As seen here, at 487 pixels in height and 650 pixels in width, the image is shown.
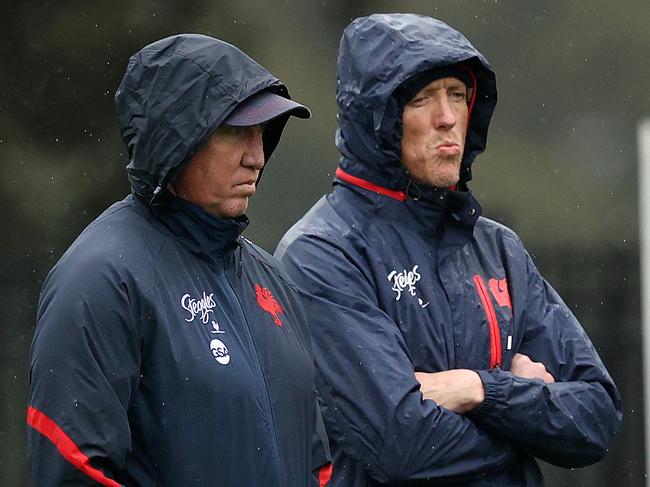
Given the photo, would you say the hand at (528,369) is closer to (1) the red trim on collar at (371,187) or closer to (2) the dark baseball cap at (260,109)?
(1) the red trim on collar at (371,187)

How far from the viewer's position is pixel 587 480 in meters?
7.31

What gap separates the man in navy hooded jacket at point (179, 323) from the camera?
3.22 metres

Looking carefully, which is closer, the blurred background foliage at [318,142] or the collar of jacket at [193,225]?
the collar of jacket at [193,225]

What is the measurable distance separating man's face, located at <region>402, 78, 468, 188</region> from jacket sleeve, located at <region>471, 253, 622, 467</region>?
1.25 ft

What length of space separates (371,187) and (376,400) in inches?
25.9

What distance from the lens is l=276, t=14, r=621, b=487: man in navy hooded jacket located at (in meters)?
4.01

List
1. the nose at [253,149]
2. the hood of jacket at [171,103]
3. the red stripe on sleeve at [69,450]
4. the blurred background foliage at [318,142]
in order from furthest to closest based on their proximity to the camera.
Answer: the blurred background foliage at [318,142] < the nose at [253,149] < the hood of jacket at [171,103] < the red stripe on sleeve at [69,450]

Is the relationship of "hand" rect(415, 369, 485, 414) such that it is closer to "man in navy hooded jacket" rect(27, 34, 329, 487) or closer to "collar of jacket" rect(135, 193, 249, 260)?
"man in navy hooded jacket" rect(27, 34, 329, 487)

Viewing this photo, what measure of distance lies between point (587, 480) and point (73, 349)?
178 inches

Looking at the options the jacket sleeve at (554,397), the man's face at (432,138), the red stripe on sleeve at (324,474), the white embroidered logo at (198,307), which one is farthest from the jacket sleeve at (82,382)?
the man's face at (432,138)

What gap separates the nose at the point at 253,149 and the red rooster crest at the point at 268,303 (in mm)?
289

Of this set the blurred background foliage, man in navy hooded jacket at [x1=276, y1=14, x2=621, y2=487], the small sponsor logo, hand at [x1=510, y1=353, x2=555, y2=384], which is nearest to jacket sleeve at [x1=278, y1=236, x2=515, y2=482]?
man in navy hooded jacket at [x1=276, y1=14, x2=621, y2=487]

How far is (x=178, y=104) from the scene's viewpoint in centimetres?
352

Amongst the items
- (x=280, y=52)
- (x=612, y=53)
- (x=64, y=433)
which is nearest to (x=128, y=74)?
(x=64, y=433)
